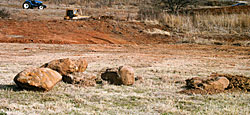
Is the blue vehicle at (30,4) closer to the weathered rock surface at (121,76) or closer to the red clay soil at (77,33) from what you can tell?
the red clay soil at (77,33)

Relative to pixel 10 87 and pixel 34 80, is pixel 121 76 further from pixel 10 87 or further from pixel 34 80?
pixel 10 87

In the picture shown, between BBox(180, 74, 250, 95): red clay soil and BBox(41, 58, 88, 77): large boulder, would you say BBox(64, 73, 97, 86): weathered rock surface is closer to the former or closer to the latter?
BBox(41, 58, 88, 77): large boulder

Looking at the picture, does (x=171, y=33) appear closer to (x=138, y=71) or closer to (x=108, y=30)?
(x=108, y=30)

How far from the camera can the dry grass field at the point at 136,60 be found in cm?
612

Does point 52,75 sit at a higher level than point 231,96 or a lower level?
higher

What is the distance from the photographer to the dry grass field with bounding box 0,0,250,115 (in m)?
6.12

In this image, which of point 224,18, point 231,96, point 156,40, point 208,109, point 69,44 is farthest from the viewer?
point 224,18

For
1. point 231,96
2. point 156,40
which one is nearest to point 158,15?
point 156,40

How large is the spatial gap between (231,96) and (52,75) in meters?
4.18

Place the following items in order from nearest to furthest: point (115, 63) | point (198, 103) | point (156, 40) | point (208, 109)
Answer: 1. point (208, 109)
2. point (198, 103)
3. point (115, 63)
4. point (156, 40)

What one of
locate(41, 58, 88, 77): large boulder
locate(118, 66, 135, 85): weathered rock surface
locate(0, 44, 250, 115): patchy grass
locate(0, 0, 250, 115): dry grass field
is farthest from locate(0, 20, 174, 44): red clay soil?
locate(118, 66, 135, 85): weathered rock surface

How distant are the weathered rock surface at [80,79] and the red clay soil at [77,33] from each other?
1301cm

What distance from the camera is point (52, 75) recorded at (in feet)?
24.2

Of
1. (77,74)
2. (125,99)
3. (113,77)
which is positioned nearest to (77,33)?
(77,74)
